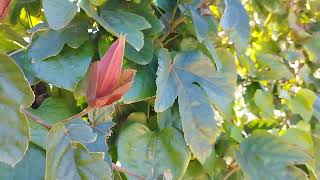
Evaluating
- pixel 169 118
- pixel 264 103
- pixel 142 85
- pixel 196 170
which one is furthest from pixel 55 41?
pixel 264 103

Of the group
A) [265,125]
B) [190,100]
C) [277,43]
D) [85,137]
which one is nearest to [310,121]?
[265,125]

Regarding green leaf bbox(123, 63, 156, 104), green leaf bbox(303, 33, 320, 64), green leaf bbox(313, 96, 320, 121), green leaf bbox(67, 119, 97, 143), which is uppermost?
green leaf bbox(67, 119, 97, 143)

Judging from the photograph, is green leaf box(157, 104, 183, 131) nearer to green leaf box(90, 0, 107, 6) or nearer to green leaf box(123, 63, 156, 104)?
green leaf box(123, 63, 156, 104)

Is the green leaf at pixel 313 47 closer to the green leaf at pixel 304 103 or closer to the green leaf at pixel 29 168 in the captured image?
the green leaf at pixel 304 103

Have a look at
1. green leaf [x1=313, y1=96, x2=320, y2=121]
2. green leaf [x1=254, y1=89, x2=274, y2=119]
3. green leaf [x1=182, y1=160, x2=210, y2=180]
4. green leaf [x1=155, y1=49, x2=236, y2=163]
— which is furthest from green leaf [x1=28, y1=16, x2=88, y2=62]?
green leaf [x1=313, y1=96, x2=320, y2=121]

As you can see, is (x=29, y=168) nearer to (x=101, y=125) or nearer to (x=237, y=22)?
(x=101, y=125)

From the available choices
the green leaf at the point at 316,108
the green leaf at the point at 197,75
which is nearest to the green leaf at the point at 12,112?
the green leaf at the point at 197,75
